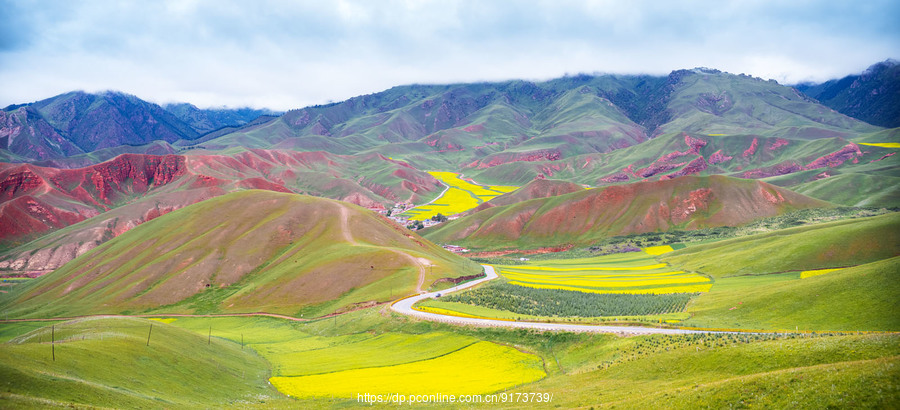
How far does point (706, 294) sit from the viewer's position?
218 feet

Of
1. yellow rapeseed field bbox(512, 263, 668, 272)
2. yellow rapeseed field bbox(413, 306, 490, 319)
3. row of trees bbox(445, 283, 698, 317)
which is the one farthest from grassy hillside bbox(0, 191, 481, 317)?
yellow rapeseed field bbox(512, 263, 668, 272)

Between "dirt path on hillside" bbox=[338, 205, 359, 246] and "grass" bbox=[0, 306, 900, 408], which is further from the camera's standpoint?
"dirt path on hillside" bbox=[338, 205, 359, 246]

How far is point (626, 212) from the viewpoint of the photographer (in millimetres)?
160625

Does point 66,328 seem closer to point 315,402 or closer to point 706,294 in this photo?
point 315,402

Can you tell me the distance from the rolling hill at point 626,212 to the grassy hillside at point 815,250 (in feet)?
203

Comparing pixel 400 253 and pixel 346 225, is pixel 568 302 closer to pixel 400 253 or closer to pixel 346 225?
pixel 400 253

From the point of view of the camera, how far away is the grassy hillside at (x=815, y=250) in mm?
70625

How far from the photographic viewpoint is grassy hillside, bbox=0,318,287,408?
78.6 feet

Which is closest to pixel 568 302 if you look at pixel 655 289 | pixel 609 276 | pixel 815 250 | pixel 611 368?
pixel 655 289

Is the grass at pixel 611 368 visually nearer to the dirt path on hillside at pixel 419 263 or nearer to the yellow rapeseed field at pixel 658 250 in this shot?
the dirt path on hillside at pixel 419 263

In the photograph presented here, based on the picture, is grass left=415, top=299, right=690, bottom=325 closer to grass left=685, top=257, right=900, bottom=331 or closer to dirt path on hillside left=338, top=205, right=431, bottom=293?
grass left=685, top=257, right=900, bottom=331

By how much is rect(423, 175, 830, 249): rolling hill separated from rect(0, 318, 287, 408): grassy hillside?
406 feet

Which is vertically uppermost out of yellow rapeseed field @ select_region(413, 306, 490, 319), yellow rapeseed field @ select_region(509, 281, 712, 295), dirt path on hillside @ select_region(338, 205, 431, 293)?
dirt path on hillside @ select_region(338, 205, 431, 293)

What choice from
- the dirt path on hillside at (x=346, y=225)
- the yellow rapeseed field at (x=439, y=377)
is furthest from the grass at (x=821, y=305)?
the dirt path on hillside at (x=346, y=225)
